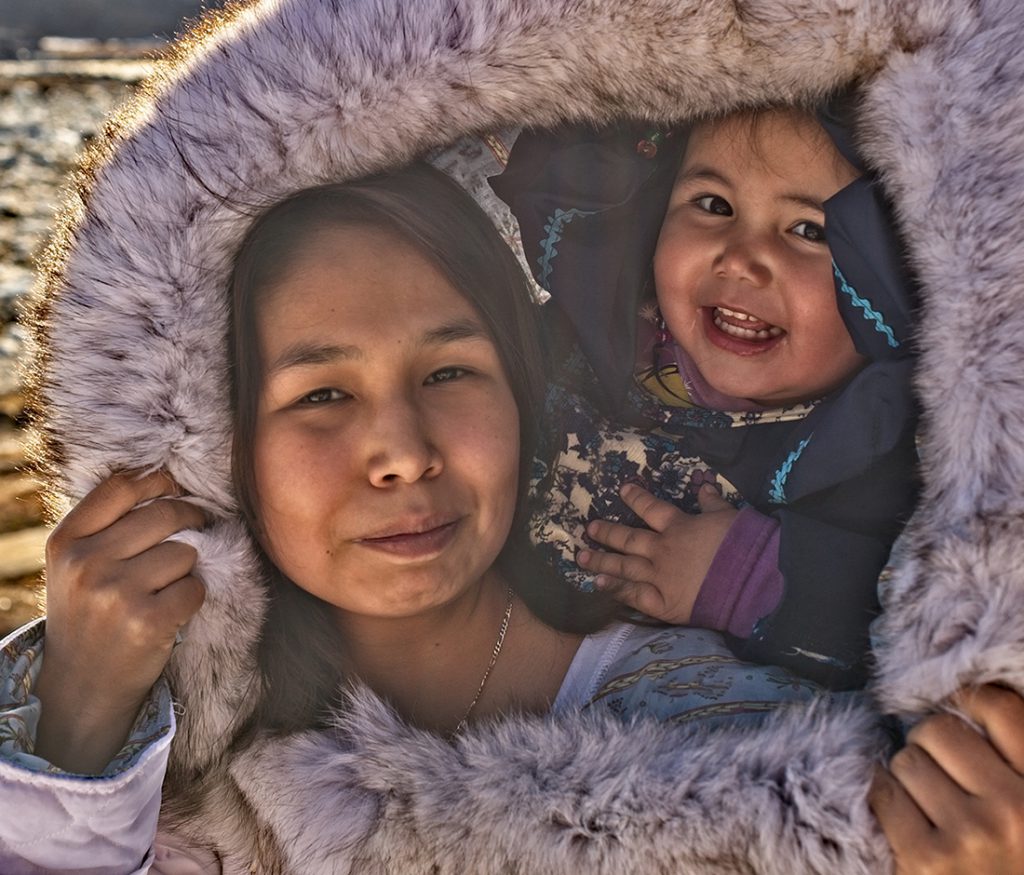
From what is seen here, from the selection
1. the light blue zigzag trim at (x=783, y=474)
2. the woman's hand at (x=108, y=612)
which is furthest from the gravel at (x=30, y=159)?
the light blue zigzag trim at (x=783, y=474)

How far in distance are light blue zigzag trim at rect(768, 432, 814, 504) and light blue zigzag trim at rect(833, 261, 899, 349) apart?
0.47ft

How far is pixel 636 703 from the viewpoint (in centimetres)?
121

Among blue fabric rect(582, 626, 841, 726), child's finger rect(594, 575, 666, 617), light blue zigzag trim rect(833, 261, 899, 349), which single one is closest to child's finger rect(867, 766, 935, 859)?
blue fabric rect(582, 626, 841, 726)

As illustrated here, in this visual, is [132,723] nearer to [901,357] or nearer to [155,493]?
[155,493]

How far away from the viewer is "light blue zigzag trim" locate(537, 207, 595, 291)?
4.81 ft

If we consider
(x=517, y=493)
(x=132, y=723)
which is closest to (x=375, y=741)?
(x=132, y=723)

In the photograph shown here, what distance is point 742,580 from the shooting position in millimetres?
1272

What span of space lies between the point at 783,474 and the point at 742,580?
0.48 feet

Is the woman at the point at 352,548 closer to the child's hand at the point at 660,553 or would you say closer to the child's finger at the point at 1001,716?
the child's hand at the point at 660,553

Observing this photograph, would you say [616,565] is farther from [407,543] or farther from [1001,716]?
[1001,716]

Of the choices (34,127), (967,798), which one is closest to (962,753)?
(967,798)

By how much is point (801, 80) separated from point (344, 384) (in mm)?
580

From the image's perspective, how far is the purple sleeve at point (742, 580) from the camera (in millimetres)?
1257

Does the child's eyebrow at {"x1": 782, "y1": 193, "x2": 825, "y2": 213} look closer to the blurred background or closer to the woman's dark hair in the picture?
the woman's dark hair
